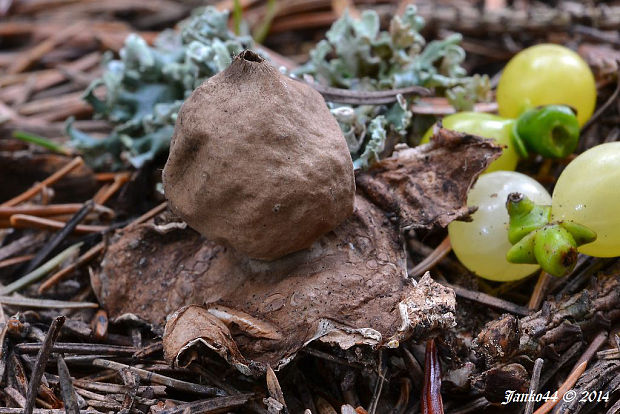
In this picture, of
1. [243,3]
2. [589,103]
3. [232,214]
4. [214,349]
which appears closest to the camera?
[214,349]

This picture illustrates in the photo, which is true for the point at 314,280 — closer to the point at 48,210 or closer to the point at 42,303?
the point at 42,303

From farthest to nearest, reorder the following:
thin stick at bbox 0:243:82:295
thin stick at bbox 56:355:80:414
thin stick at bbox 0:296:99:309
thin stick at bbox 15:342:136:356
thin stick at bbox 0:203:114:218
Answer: thin stick at bbox 0:203:114:218, thin stick at bbox 0:243:82:295, thin stick at bbox 0:296:99:309, thin stick at bbox 15:342:136:356, thin stick at bbox 56:355:80:414

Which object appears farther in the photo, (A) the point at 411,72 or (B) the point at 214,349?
(A) the point at 411,72

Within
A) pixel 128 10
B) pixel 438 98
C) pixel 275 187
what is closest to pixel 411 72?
pixel 438 98

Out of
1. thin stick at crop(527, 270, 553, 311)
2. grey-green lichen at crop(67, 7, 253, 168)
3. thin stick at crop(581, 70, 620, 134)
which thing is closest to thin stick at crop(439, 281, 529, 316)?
thin stick at crop(527, 270, 553, 311)

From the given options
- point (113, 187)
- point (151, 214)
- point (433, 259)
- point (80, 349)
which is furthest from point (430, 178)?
point (113, 187)

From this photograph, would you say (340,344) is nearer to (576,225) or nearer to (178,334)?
(178,334)

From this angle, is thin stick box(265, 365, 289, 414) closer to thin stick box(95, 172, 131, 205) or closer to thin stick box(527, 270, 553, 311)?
thin stick box(527, 270, 553, 311)
